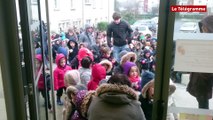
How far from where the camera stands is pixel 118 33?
430 centimetres

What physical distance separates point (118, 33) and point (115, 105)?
2619mm

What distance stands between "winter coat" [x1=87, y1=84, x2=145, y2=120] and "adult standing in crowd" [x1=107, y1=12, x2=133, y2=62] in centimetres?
242

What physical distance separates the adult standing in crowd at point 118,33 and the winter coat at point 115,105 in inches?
95.5

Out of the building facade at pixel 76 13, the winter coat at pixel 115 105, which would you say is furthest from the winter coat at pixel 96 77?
the building facade at pixel 76 13

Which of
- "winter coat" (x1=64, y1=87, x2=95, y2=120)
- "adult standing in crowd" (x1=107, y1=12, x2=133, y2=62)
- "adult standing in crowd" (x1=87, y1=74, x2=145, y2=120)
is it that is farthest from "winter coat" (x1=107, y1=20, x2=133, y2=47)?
"adult standing in crowd" (x1=87, y1=74, x2=145, y2=120)

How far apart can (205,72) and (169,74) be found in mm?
217

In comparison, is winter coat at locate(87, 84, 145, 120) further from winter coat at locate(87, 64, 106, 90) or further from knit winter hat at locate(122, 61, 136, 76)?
knit winter hat at locate(122, 61, 136, 76)

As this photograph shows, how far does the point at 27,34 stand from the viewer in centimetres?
171

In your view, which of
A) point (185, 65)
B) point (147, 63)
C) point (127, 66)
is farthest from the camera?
point (147, 63)

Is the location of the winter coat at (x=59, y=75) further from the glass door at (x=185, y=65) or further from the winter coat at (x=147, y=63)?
the glass door at (x=185, y=65)

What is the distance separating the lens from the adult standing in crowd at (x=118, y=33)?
4270mm

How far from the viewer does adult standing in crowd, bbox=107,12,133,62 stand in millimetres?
4270

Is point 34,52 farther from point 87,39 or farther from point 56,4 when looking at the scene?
point 56,4

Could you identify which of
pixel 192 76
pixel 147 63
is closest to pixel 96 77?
pixel 147 63
